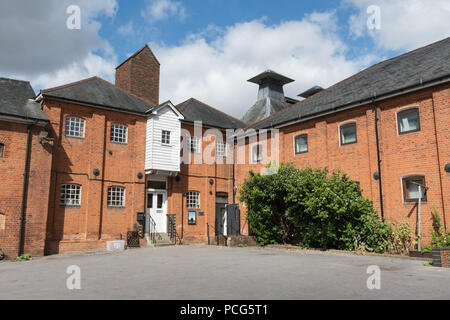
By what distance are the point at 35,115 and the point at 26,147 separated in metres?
1.42

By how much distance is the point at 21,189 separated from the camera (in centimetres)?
1488

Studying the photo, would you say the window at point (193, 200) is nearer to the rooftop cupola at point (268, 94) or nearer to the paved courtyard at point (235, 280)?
the paved courtyard at point (235, 280)

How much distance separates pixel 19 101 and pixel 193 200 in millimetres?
9959

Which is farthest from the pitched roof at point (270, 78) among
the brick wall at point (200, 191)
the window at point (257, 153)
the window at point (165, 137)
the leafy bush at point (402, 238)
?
the leafy bush at point (402, 238)

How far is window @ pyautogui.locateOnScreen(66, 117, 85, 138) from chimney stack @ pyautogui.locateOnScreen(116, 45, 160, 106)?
4957 millimetres

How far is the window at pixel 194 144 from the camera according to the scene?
21047 millimetres

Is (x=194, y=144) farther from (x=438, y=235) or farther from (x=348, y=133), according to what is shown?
(x=438, y=235)

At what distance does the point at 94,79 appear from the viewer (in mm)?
19734

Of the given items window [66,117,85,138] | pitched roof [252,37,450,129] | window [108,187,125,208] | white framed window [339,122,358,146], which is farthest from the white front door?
white framed window [339,122,358,146]

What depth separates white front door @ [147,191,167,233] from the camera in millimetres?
19250

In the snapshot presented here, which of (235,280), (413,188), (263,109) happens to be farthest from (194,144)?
(235,280)

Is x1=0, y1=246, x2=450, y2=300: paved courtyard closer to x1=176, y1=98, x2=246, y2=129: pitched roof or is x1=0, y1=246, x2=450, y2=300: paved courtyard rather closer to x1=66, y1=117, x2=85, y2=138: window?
x1=66, y1=117, x2=85, y2=138: window
